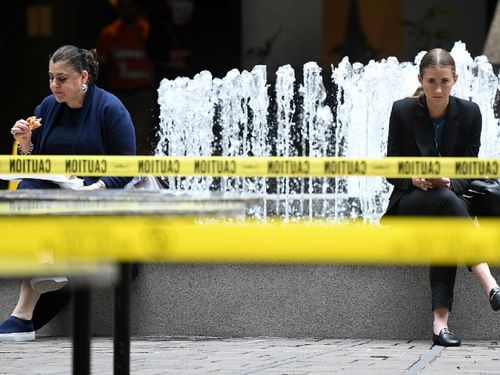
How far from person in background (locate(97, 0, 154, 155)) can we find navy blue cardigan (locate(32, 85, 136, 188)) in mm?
5494

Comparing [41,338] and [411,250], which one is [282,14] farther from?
[411,250]

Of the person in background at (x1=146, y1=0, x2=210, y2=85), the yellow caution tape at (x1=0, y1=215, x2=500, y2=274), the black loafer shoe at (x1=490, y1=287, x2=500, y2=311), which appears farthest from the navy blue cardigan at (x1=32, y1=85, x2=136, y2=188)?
the person in background at (x1=146, y1=0, x2=210, y2=85)

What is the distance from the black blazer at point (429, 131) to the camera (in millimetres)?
6844

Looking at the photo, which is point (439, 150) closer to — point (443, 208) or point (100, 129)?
point (443, 208)

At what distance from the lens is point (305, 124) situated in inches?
379

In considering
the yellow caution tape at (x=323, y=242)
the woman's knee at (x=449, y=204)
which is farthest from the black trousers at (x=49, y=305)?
the yellow caution tape at (x=323, y=242)

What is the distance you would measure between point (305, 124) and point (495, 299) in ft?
11.1

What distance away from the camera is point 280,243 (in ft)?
15.5

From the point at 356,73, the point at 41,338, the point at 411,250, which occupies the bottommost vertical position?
the point at 41,338

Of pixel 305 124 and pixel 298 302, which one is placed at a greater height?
pixel 305 124

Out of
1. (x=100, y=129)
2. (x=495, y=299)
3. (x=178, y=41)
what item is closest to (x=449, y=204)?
(x=495, y=299)

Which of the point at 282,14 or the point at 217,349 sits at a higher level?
the point at 282,14

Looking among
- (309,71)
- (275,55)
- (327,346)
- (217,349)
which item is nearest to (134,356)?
(217,349)

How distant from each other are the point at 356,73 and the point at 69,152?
321cm
